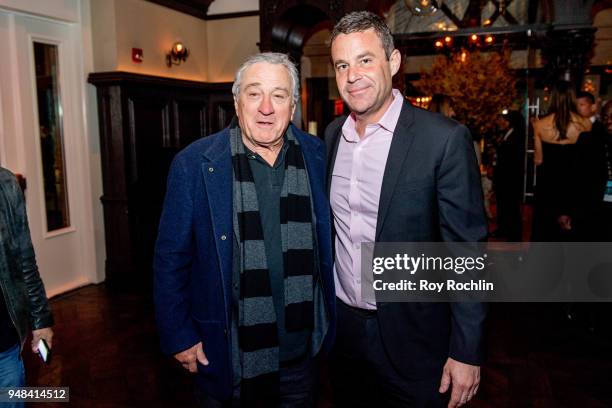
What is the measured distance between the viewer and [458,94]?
627 centimetres

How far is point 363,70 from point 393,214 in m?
0.49

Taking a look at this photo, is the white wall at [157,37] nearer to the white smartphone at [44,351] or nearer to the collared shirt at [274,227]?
the white smartphone at [44,351]

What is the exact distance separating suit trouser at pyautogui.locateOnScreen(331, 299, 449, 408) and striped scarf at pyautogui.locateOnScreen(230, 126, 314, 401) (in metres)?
0.15

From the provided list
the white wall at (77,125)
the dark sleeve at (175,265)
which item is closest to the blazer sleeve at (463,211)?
the dark sleeve at (175,265)

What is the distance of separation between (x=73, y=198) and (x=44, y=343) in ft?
11.6

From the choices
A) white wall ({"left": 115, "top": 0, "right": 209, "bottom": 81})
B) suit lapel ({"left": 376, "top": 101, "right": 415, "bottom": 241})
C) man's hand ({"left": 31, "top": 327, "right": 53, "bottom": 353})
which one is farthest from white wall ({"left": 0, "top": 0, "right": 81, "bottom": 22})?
suit lapel ({"left": 376, "top": 101, "right": 415, "bottom": 241})

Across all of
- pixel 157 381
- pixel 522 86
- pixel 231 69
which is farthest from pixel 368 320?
pixel 522 86

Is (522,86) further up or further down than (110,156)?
further up

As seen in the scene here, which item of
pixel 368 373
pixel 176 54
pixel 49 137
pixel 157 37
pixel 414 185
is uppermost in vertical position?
pixel 157 37

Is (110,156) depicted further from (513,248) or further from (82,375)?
(513,248)

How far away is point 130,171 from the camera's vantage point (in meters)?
5.30

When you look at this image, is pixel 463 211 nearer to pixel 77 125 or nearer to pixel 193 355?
pixel 193 355

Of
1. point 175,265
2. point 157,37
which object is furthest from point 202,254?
point 157,37

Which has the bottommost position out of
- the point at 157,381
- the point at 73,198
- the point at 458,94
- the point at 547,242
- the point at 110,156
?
the point at 157,381
